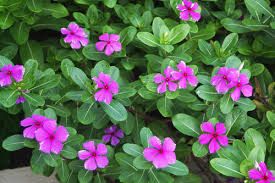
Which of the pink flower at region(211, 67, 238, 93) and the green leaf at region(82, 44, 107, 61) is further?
the green leaf at region(82, 44, 107, 61)

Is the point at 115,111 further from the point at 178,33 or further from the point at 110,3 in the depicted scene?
the point at 110,3

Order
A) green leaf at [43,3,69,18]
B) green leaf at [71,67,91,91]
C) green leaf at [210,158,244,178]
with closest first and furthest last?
green leaf at [210,158,244,178], green leaf at [71,67,91,91], green leaf at [43,3,69,18]

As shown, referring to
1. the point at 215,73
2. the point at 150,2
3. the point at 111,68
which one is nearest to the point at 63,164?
the point at 111,68

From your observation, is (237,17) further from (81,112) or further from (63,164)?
(63,164)

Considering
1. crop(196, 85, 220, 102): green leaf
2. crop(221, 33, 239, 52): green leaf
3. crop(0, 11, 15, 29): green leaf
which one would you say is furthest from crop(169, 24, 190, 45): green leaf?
crop(0, 11, 15, 29): green leaf

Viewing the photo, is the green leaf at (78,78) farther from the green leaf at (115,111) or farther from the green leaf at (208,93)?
the green leaf at (208,93)

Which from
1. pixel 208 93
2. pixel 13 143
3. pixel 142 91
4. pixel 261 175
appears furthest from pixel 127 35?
pixel 261 175

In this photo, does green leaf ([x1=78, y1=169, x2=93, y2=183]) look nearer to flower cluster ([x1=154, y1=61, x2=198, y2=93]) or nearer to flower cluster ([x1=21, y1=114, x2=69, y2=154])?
flower cluster ([x1=21, y1=114, x2=69, y2=154])
